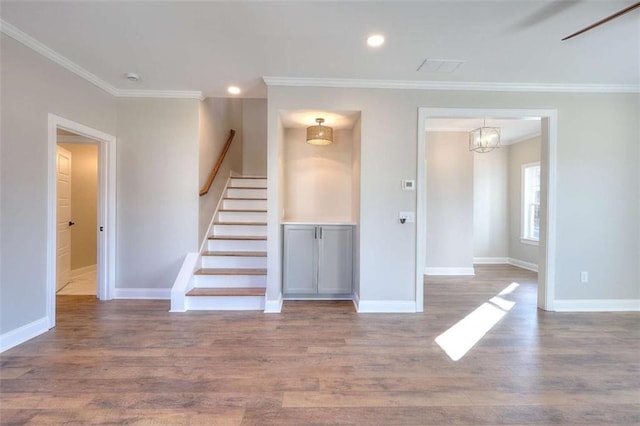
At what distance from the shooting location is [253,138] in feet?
20.1

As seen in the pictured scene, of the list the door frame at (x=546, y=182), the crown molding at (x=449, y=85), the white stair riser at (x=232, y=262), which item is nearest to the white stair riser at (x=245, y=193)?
the white stair riser at (x=232, y=262)

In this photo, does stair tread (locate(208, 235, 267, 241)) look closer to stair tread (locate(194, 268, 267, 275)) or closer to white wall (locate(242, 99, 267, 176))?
stair tread (locate(194, 268, 267, 275))

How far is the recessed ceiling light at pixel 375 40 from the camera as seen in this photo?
8.01 ft

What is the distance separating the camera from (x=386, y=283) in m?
3.38

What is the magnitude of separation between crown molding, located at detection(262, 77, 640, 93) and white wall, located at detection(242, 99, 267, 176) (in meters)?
2.96

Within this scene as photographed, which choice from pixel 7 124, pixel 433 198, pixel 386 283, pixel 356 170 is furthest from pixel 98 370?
pixel 433 198

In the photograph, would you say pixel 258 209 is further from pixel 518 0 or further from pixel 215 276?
pixel 518 0

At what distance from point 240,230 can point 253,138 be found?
2.58 m

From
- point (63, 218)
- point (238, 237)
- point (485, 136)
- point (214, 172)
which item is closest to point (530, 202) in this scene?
point (485, 136)

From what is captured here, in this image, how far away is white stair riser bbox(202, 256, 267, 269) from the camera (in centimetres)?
387

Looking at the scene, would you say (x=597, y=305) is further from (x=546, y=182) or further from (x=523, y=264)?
(x=523, y=264)

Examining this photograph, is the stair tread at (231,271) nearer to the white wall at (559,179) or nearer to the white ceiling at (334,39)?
the white wall at (559,179)

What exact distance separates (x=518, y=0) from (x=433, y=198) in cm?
359

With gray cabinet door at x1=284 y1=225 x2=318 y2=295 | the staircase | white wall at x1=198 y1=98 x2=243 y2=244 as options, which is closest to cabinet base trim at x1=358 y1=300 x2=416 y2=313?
gray cabinet door at x1=284 y1=225 x2=318 y2=295
